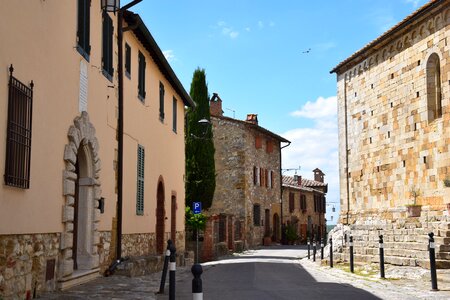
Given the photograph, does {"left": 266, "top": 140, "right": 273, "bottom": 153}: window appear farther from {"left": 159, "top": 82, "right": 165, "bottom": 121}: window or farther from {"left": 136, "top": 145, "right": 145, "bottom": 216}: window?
{"left": 136, "top": 145, "right": 145, "bottom": 216}: window

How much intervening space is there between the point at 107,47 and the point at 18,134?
218 inches

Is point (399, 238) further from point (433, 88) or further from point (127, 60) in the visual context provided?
point (127, 60)

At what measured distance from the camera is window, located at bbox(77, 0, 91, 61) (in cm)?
1093

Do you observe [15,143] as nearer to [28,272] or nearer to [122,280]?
[28,272]

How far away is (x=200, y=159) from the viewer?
3347 cm

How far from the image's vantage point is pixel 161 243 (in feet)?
63.7

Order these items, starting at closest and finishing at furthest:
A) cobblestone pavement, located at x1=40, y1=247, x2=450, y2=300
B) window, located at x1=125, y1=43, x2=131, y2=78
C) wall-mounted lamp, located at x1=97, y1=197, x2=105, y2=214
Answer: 1. cobblestone pavement, located at x1=40, y1=247, x2=450, y2=300
2. wall-mounted lamp, located at x1=97, y1=197, x2=105, y2=214
3. window, located at x1=125, y1=43, x2=131, y2=78

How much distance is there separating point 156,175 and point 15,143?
10657mm

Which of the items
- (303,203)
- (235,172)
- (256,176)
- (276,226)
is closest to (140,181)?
(235,172)

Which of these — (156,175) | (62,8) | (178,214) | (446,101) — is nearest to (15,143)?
(62,8)

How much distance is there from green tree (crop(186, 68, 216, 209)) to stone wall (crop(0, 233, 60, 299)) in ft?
77.7

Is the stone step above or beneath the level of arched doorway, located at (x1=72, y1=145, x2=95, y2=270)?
beneath

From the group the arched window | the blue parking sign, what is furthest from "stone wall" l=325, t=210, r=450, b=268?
the blue parking sign

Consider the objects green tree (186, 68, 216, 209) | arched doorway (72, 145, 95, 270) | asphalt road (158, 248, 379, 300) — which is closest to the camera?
Answer: asphalt road (158, 248, 379, 300)
